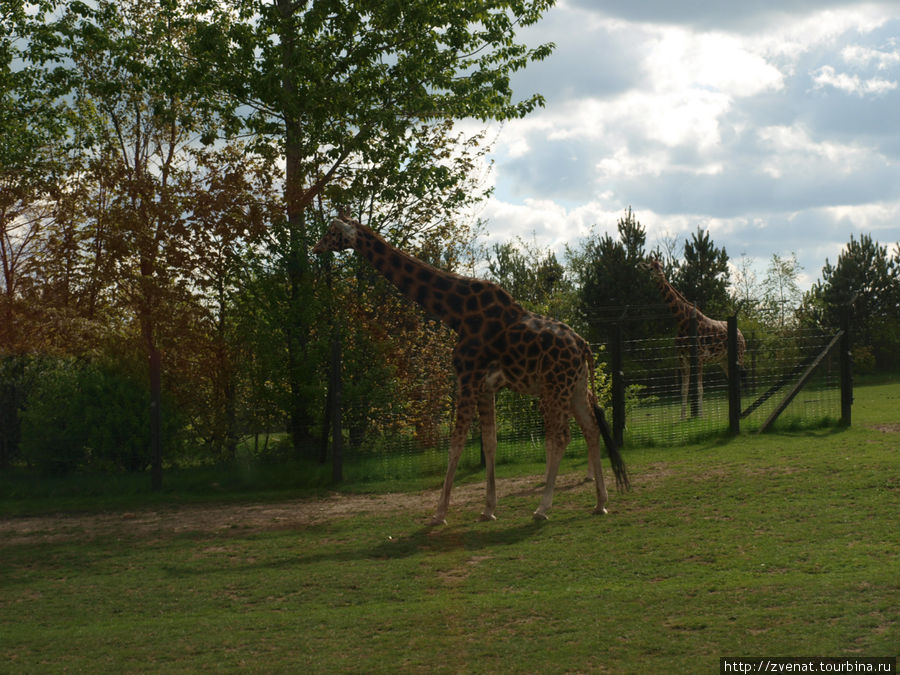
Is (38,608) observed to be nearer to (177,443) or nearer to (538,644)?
(538,644)

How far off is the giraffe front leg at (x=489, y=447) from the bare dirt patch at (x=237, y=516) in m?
0.74

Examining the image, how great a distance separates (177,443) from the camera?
1330 cm

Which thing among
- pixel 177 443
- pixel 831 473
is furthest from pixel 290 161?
pixel 831 473

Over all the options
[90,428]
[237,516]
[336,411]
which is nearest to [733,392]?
[336,411]

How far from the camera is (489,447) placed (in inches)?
380

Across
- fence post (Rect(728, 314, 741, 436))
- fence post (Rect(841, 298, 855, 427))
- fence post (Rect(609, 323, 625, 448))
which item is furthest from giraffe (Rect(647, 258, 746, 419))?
Answer: fence post (Rect(609, 323, 625, 448))

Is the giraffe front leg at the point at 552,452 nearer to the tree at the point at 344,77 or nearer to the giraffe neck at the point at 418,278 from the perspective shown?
the giraffe neck at the point at 418,278

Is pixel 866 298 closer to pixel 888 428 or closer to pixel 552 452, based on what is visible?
pixel 888 428

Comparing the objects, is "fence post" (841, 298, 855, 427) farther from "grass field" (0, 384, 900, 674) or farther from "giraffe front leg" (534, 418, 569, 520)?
"giraffe front leg" (534, 418, 569, 520)

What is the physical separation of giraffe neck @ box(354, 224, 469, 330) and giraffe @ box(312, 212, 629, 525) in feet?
0.05

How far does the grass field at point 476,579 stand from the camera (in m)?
5.07

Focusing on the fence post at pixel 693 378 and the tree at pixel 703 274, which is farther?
the tree at pixel 703 274

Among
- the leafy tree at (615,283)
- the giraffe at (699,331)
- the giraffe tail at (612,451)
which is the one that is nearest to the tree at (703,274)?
the leafy tree at (615,283)

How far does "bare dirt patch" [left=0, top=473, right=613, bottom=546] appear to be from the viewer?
971 cm
